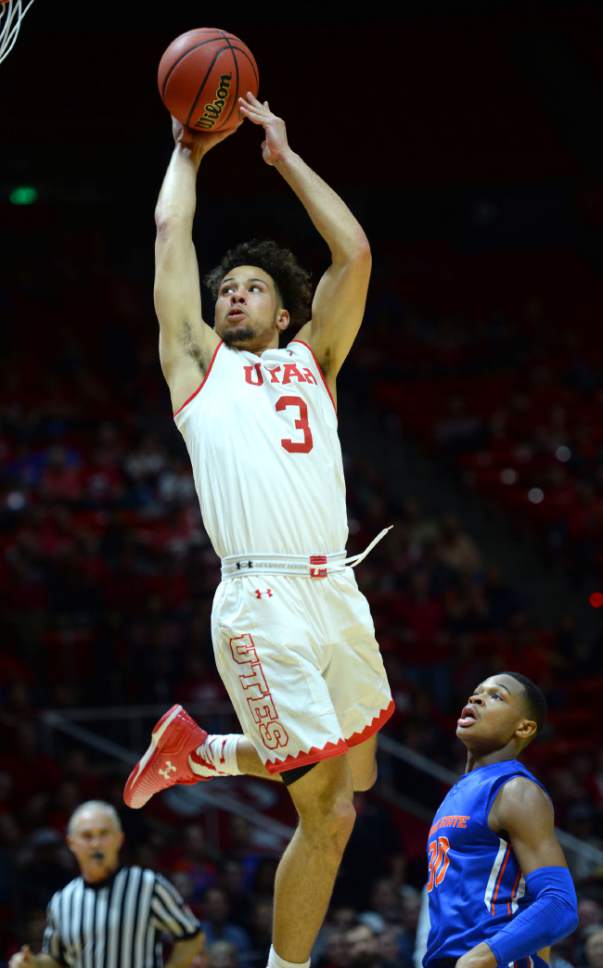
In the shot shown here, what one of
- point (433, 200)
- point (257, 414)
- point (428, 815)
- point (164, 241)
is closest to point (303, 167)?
point (164, 241)

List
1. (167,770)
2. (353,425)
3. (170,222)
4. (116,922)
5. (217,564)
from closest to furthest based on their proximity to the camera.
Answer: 1. (170,222)
2. (167,770)
3. (116,922)
4. (217,564)
5. (353,425)

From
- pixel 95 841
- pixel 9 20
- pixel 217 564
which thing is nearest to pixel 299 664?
pixel 9 20

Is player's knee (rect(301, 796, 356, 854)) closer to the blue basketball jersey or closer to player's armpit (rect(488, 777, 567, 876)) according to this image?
the blue basketball jersey

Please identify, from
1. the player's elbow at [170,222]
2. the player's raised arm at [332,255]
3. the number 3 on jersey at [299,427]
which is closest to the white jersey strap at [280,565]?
the number 3 on jersey at [299,427]

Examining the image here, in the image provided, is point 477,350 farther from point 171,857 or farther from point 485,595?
point 171,857

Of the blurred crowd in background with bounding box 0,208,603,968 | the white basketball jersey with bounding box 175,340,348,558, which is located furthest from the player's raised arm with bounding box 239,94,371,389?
the blurred crowd in background with bounding box 0,208,603,968

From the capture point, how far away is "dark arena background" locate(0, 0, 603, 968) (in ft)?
32.5

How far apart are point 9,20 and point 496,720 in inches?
113

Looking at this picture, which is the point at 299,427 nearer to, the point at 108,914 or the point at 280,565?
the point at 280,565

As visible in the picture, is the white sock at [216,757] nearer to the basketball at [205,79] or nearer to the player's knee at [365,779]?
the player's knee at [365,779]

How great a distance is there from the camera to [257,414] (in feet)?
15.1

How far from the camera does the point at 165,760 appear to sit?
5.13 m

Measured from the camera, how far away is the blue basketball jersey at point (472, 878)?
13.5 ft

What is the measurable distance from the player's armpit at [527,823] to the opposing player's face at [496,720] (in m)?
0.24
